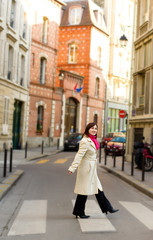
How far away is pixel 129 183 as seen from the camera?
459 inches

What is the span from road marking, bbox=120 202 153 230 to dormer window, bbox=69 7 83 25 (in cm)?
3628

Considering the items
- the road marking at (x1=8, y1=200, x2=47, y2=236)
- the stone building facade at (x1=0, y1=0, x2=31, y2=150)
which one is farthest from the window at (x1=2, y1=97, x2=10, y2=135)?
the road marking at (x1=8, y1=200, x2=47, y2=236)

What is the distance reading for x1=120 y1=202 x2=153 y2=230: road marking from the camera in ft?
20.8

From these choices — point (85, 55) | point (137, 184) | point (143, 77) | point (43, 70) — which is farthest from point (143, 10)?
point (85, 55)

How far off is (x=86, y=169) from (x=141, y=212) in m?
1.61

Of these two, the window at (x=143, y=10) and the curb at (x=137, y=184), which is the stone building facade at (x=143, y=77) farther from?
the curb at (x=137, y=184)

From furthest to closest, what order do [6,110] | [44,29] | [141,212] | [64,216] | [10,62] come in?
[44,29] < [10,62] < [6,110] < [141,212] < [64,216]

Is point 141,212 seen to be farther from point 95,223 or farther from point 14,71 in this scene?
point 14,71

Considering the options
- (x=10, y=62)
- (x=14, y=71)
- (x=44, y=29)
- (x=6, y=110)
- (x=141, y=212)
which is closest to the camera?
(x=141, y=212)

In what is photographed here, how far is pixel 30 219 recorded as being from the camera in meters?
6.34

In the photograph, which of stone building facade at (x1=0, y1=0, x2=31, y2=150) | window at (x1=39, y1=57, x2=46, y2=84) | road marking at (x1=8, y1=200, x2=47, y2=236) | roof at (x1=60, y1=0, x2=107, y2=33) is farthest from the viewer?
roof at (x1=60, y1=0, x2=107, y2=33)

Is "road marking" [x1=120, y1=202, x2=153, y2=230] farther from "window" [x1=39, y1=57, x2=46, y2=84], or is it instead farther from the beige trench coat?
"window" [x1=39, y1=57, x2=46, y2=84]

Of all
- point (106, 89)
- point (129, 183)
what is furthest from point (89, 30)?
point (129, 183)

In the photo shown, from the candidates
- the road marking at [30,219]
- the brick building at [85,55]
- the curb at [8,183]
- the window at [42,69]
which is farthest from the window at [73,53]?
the road marking at [30,219]
